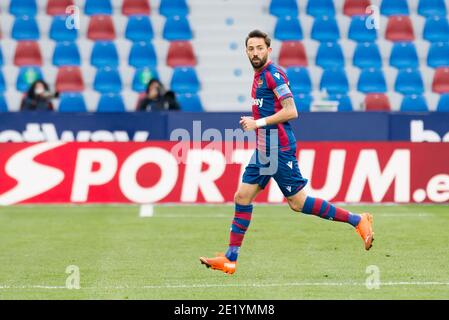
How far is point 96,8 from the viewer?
20531mm

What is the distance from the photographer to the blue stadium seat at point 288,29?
20359 millimetres

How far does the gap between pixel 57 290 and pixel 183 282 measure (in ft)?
→ 3.44

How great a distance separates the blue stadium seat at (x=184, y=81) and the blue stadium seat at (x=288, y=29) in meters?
1.87

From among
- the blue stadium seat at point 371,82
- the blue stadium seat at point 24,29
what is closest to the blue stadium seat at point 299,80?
the blue stadium seat at point 371,82

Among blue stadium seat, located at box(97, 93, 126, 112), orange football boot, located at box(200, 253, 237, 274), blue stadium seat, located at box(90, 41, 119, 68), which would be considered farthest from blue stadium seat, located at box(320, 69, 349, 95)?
orange football boot, located at box(200, 253, 237, 274)

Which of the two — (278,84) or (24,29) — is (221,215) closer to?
(278,84)

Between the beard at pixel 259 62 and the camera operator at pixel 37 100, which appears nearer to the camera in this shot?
the beard at pixel 259 62

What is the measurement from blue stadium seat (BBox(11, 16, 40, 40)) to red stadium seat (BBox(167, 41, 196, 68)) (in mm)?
2563

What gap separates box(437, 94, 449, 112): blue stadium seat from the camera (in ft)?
62.7

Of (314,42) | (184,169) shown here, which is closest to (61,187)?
(184,169)

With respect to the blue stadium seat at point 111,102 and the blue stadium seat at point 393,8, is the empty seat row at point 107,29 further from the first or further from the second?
the blue stadium seat at point 393,8

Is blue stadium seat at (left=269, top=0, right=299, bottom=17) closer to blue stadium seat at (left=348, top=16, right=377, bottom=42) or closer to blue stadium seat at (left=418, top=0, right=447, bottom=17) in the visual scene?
blue stadium seat at (left=348, top=16, right=377, bottom=42)

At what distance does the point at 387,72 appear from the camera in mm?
20406
